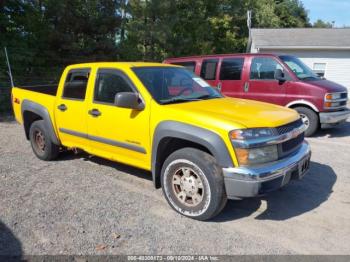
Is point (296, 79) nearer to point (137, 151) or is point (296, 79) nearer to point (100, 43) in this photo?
point (137, 151)

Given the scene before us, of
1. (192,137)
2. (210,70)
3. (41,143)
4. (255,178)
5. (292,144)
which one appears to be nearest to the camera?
(255,178)

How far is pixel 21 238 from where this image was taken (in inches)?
141

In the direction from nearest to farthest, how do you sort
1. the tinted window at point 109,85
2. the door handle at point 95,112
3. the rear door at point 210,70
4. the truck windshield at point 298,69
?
the tinted window at point 109,85, the door handle at point 95,112, the truck windshield at point 298,69, the rear door at point 210,70

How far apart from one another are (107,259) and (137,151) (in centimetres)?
159

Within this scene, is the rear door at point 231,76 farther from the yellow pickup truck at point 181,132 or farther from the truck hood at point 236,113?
the truck hood at point 236,113

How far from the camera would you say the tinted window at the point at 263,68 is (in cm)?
840

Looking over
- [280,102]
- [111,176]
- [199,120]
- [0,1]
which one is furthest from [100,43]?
[199,120]

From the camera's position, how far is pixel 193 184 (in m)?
3.96

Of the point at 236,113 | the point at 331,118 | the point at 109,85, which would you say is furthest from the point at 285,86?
the point at 109,85

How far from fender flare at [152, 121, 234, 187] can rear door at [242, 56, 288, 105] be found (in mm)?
5086

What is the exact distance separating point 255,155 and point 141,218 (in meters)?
1.55

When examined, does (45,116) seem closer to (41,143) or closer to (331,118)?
(41,143)

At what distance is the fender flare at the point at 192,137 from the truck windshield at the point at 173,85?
1.49ft

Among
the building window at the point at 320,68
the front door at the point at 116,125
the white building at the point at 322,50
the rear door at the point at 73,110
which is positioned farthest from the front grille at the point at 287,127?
the building window at the point at 320,68
